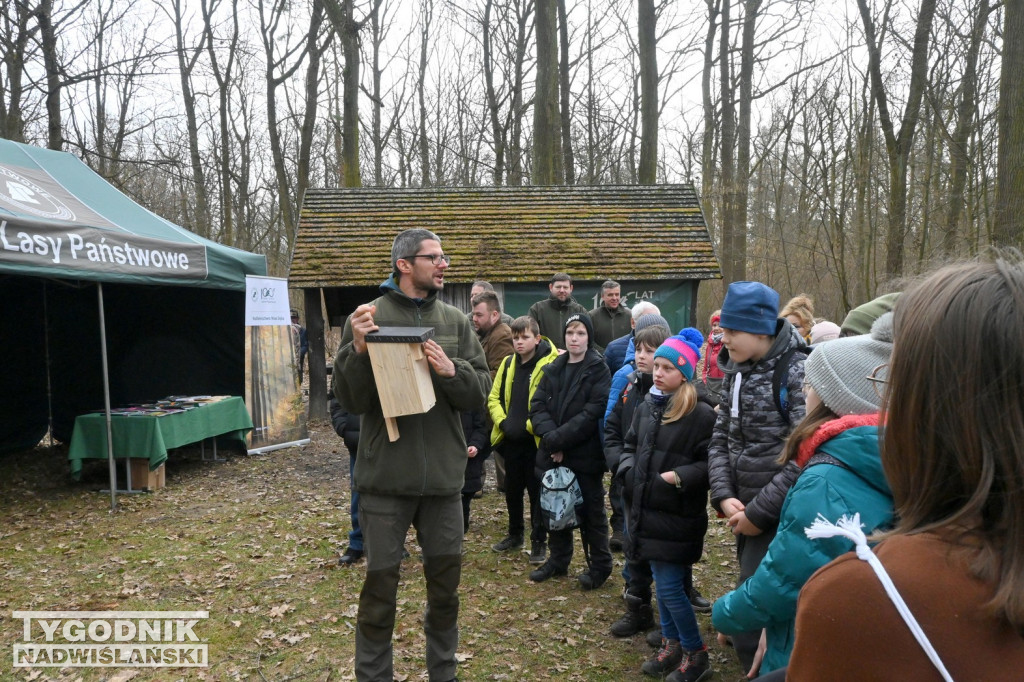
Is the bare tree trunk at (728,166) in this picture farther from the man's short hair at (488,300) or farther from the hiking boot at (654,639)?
the hiking boot at (654,639)

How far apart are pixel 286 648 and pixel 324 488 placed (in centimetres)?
396

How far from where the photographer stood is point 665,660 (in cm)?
374

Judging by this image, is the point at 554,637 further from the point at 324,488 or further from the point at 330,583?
the point at 324,488

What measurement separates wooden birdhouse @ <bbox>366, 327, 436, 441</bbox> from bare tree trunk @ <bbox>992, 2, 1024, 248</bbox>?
6295 millimetres

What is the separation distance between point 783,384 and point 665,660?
1.69 metres

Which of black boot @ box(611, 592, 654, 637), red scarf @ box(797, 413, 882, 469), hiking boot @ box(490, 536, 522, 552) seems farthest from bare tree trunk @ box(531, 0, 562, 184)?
red scarf @ box(797, 413, 882, 469)

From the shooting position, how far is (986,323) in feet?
2.93

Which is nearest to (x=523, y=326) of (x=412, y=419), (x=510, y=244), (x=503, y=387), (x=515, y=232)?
(x=503, y=387)

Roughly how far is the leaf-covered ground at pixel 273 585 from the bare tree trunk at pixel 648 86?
406 inches

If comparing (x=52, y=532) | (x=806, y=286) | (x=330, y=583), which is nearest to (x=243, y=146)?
(x=806, y=286)

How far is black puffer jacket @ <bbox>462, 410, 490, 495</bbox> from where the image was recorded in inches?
213

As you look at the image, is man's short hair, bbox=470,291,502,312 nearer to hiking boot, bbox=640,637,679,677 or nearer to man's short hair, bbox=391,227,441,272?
man's short hair, bbox=391,227,441,272

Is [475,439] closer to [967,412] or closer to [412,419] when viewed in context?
[412,419]

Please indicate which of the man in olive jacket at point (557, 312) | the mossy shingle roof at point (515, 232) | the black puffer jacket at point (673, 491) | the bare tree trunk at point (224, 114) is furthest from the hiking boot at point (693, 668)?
the bare tree trunk at point (224, 114)
